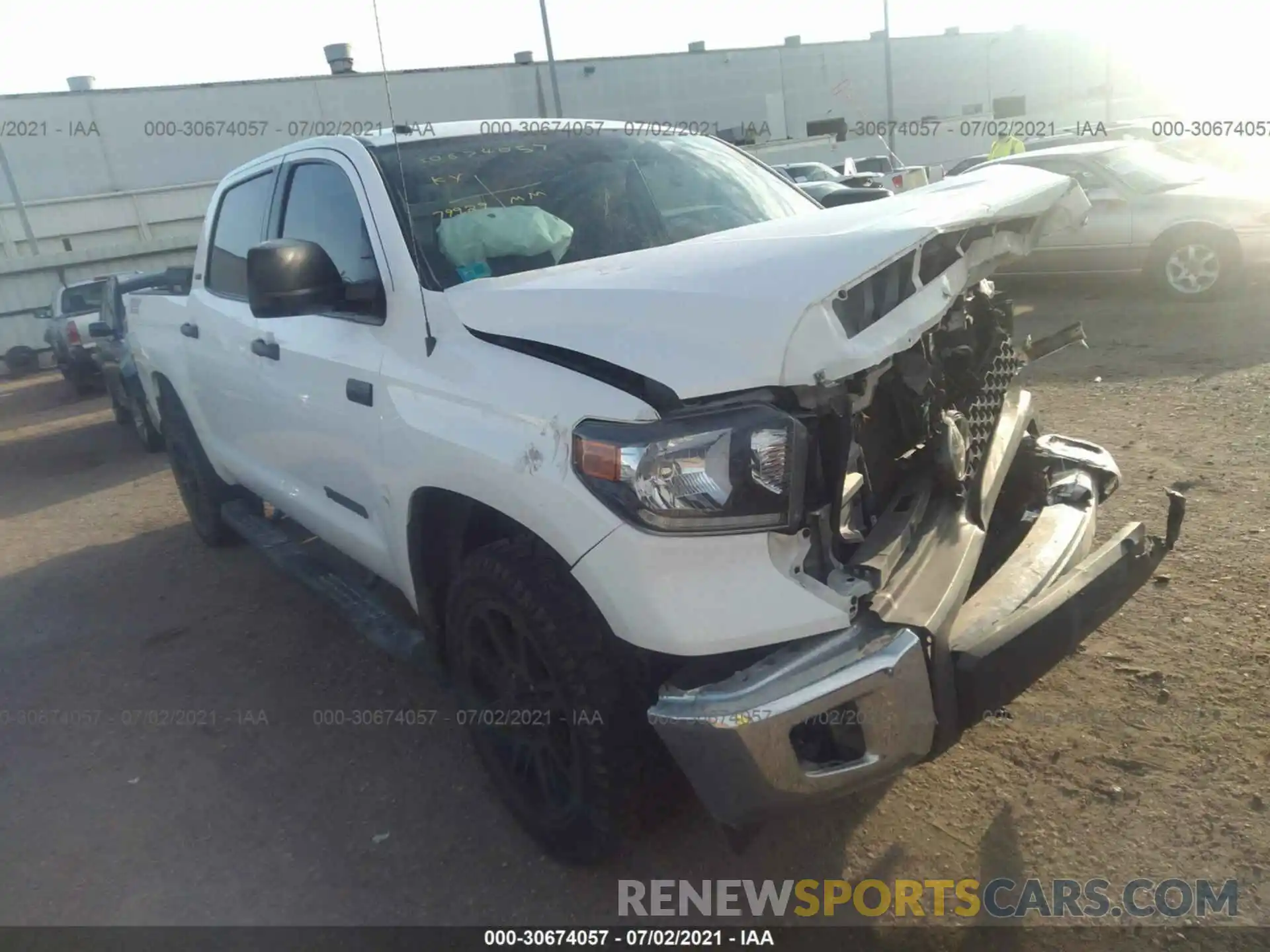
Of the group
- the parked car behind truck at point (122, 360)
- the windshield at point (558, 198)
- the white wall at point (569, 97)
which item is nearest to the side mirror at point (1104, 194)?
the windshield at point (558, 198)

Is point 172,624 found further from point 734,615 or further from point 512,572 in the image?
point 734,615

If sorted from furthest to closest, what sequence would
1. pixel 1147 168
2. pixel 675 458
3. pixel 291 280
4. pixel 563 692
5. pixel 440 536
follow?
pixel 1147 168
pixel 440 536
pixel 291 280
pixel 563 692
pixel 675 458

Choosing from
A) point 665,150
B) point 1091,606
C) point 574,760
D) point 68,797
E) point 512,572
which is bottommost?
point 68,797

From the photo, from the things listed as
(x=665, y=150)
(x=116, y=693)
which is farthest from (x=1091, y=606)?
(x=116, y=693)

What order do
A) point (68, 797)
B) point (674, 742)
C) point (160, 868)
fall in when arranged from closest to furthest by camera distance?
1. point (674, 742)
2. point (160, 868)
3. point (68, 797)

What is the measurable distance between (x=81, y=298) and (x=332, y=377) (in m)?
14.0

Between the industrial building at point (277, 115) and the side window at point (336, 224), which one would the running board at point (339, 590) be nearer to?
the side window at point (336, 224)

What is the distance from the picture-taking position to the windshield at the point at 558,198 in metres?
2.89

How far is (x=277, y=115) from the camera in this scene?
27.9 metres

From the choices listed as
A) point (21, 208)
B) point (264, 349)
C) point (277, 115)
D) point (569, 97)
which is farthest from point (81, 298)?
point (569, 97)

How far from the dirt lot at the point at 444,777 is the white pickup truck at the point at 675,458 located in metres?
0.41

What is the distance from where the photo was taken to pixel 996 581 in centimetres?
239

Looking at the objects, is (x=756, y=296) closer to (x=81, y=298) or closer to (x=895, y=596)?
(x=895, y=596)

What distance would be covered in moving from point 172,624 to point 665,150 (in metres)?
3.42
